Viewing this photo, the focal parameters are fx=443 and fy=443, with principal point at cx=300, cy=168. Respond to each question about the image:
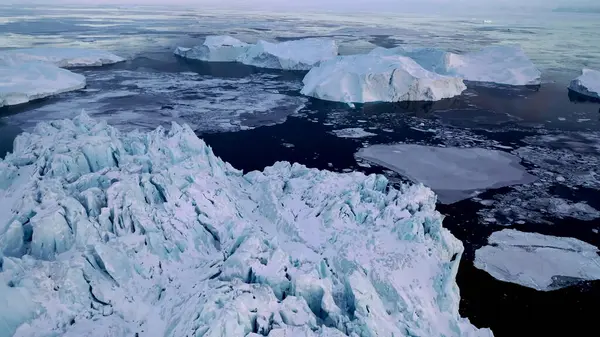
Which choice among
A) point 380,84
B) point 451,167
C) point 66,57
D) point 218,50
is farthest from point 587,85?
point 66,57

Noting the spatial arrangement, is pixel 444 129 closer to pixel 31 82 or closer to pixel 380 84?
pixel 380 84

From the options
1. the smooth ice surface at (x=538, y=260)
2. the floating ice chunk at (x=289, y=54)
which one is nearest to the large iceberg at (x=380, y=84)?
the floating ice chunk at (x=289, y=54)

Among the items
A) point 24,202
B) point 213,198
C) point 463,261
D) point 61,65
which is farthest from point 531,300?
point 61,65

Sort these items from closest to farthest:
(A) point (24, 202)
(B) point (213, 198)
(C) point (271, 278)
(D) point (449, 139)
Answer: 1. (C) point (271, 278)
2. (A) point (24, 202)
3. (B) point (213, 198)
4. (D) point (449, 139)

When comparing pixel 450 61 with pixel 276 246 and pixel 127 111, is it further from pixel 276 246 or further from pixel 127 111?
pixel 276 246

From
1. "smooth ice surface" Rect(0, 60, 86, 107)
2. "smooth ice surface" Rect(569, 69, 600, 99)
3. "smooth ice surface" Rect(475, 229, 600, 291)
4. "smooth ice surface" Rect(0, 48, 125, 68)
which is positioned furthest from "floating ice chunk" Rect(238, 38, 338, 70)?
"smooth ice surface" Rect(475, 229, 600, 291)

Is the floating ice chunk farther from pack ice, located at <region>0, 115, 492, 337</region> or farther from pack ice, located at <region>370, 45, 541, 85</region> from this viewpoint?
pack ice, located at <region>0, 115, 492, 337</region>
